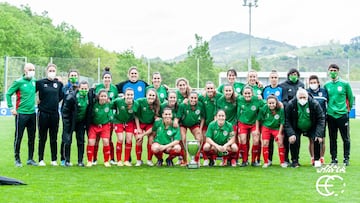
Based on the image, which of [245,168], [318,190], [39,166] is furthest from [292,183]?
[39,166]

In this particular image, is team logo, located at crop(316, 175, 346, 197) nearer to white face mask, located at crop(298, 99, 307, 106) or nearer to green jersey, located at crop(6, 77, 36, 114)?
white face mask, located at crop(298, 99, 307, 106)

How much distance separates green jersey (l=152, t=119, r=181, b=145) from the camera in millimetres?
10055

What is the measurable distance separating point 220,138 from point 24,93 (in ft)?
10.5

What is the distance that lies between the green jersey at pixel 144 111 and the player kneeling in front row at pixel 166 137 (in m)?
0.21

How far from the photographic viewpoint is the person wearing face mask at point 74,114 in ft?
32.7

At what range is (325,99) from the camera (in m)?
10.2

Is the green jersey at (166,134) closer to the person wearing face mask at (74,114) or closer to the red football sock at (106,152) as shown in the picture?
the red football sock at (106,152)

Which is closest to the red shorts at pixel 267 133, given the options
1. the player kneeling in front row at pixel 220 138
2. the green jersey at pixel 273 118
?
the green jersey at pixel 273 118

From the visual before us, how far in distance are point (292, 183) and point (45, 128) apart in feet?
13.8

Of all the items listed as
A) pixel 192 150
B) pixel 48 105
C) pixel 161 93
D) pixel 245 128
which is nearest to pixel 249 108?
pixel 245 128

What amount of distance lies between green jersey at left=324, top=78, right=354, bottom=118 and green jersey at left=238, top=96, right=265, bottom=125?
44.4 inches

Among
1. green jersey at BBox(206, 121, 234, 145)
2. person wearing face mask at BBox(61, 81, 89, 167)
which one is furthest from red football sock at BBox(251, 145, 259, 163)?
person wearing face mask at BBox(61, 81, 89, 167)

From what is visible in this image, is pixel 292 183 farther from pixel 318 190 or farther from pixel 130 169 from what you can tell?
pixel 130 169

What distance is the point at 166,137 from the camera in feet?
33.0
